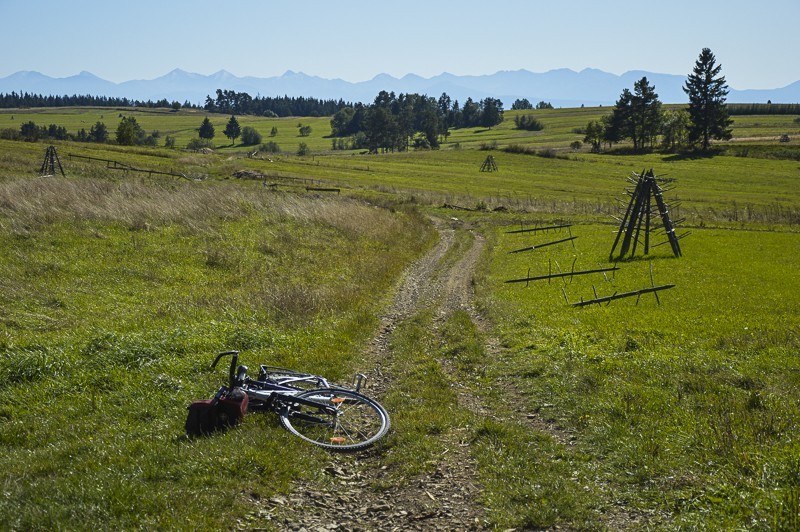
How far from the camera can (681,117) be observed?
130 m

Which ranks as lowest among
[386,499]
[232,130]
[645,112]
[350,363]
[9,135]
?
[350,363]

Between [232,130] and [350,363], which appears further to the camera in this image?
[232,130]

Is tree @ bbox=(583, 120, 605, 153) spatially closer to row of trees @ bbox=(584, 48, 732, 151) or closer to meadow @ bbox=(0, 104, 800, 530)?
row of trees @ bbox=(584, 48, 732, 151)

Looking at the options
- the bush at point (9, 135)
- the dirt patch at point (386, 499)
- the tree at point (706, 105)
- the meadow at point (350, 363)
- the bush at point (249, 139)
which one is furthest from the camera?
the bush at point (249, 139)

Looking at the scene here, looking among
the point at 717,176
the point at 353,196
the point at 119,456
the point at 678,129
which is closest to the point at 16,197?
the point at 119,456

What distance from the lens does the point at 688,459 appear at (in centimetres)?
915

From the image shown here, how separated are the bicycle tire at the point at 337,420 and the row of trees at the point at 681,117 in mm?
131331

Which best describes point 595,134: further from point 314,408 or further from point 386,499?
point 386,499

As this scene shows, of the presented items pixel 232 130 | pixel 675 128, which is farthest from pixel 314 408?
pixel 232 130

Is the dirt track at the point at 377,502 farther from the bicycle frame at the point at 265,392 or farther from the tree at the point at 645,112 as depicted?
the tree at the point at 645,112

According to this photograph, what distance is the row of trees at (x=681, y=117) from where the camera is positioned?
127 meters

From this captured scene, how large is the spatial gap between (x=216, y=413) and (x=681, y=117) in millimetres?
138260

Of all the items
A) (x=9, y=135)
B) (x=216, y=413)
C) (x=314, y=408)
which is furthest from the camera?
(x=9, y=135)

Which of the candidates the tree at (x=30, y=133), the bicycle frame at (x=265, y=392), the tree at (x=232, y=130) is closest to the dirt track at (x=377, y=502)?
the bicycle frame at (x=265, y=392)
